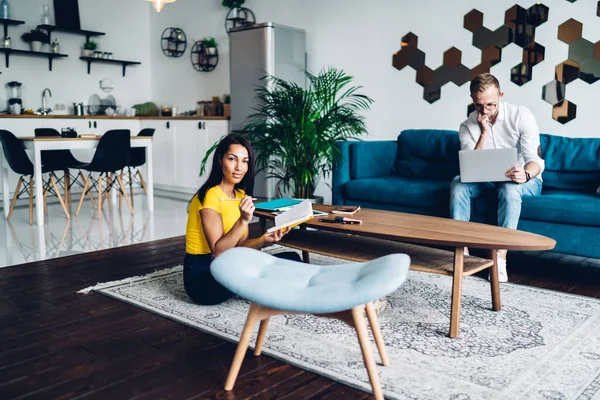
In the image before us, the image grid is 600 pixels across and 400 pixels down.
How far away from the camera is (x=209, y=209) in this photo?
233cm

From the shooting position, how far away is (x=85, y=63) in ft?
23.0

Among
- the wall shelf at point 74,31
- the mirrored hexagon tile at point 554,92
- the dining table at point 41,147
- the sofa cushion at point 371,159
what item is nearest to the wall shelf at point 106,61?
the wall shelf at point 74,31

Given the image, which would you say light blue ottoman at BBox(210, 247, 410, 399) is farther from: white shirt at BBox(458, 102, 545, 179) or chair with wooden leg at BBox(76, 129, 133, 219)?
chair with wooden leg at BBox(76, 129, 133, 219)

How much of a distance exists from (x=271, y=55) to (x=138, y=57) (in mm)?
2891

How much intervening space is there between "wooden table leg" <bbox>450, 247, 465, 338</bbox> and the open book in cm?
60

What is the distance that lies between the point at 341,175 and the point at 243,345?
8.21 feet

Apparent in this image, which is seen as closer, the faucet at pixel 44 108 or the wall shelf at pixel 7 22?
the wall shelf at pixel 7 22

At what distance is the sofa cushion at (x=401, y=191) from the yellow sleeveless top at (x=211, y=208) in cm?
153

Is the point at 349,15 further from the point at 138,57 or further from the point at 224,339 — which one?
the point at 224,339

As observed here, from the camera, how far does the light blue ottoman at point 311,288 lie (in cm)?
151

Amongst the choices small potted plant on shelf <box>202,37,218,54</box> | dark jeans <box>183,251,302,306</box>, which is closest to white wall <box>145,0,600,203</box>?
small potted plant on shelf <box>202,37,218,54</box>

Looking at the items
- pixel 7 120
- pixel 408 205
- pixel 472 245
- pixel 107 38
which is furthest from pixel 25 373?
pixel 107 38

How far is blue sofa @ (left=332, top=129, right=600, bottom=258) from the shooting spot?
3055 millimetres

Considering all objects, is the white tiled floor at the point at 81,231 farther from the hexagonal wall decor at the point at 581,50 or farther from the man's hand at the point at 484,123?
the hexagonal wall decor at the point at 581,50
